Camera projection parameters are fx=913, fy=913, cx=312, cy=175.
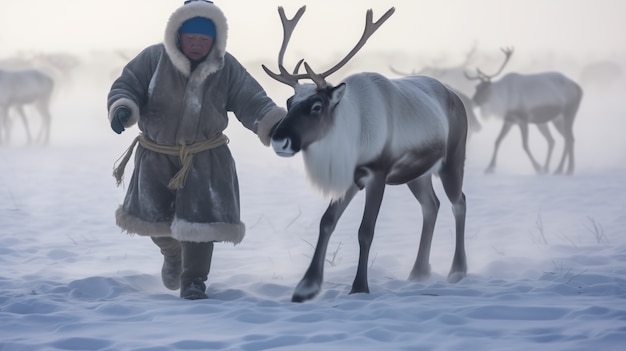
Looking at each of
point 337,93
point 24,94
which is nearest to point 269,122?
point 337,93

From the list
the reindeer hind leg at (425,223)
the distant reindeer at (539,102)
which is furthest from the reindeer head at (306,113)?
the distant reindeer at (539,102)

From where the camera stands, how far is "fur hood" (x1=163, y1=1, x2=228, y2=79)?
4.92 meters

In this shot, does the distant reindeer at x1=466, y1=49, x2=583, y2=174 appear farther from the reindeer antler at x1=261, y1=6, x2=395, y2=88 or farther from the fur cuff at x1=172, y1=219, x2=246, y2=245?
the fur cuff at x1=172, y1=219, x2=246, y2=245

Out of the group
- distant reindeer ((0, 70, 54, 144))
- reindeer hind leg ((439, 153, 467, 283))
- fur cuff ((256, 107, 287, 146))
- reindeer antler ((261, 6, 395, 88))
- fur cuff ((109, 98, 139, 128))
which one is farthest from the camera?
distant reindeer ((0, 70, 54, 144))

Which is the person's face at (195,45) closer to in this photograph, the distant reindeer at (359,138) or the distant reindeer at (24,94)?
the distant reindeer at (359,138)

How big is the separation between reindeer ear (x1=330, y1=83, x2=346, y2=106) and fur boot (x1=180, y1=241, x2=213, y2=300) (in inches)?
42.0

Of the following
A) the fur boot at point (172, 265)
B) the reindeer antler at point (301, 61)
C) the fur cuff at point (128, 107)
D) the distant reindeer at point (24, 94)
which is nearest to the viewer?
the fur cuff at point (128, 107)

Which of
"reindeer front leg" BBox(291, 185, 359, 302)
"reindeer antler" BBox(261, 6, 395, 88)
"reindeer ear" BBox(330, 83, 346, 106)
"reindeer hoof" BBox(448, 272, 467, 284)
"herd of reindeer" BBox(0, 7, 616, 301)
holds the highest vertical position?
"reindeer antler" BBox(261, 6, 395, 88)

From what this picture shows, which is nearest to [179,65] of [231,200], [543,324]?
[231,200]

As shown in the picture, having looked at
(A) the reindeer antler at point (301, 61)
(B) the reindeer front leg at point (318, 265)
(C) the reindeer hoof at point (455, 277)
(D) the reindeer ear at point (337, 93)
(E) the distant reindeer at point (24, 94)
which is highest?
(E) the distant reindeer at point (24, 94)

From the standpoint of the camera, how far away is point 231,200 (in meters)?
5.09

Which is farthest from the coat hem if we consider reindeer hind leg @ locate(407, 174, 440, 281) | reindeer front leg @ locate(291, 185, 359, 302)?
reindeer hind leg @ locate(407, 174, 440, 281)

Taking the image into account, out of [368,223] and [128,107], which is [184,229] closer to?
[128,107]

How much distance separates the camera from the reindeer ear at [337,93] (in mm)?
4902
